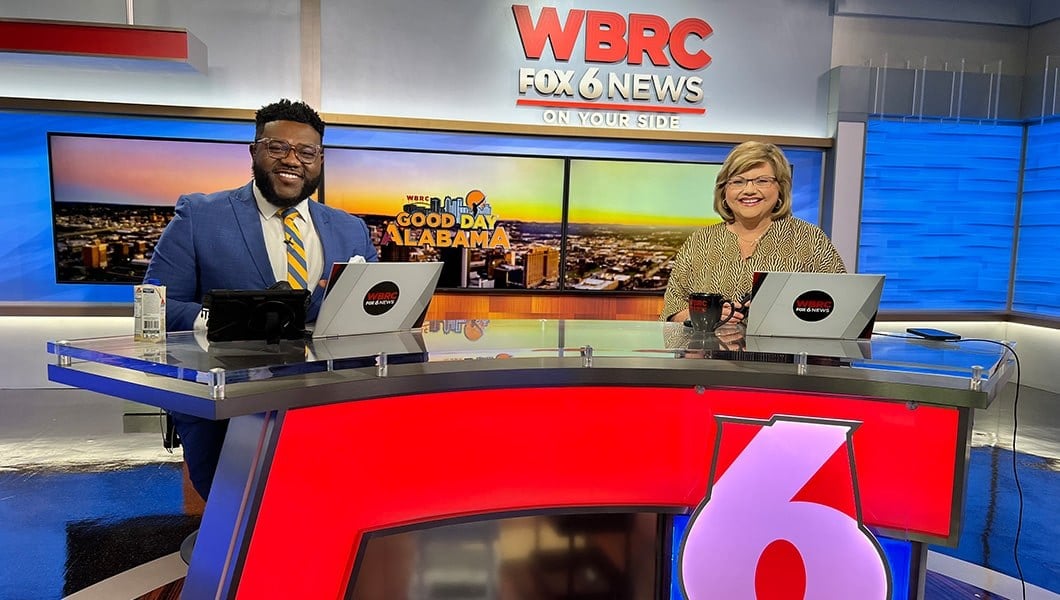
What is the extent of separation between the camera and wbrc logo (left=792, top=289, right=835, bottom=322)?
79.6 inches

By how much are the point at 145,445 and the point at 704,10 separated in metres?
5.27

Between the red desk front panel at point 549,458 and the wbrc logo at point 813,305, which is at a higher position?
the wbrc logo at point 813,305

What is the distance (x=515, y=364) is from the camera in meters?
1.73

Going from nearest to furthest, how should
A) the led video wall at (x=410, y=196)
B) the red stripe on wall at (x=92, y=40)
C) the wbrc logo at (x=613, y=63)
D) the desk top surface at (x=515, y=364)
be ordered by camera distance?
the desk top surface at (x=515, y=364) < the red stripe on wall at (x=92, y=40) < the led video wall at (x=410, y=196) < the wbrc logo at (x=613, y=63)

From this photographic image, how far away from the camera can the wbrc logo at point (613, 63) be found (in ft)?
17.7

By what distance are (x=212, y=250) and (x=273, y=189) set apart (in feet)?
0.98

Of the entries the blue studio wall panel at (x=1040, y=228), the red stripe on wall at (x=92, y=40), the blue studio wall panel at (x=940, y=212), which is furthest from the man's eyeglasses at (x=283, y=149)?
the blue studio wall panel at (x=1040, y=228)

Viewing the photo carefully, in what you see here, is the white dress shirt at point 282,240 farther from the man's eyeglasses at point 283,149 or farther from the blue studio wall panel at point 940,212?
the blue studio wall panel at point 940,212

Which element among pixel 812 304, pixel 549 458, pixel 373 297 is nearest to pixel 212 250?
pixel 373 297

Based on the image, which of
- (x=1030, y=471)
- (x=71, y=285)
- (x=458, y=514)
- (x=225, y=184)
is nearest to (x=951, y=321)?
(x=1030, y=471)

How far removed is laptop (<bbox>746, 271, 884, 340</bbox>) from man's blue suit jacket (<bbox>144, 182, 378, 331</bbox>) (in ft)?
4.84

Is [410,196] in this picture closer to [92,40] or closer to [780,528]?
[92,40]

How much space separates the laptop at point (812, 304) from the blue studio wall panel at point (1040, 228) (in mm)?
4887

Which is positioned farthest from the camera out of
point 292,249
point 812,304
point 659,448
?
point 292,249
